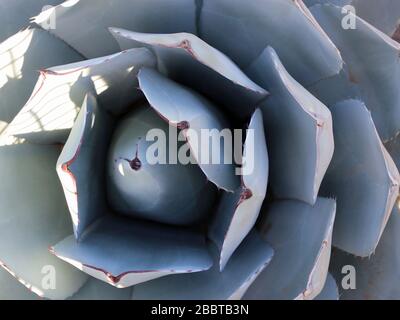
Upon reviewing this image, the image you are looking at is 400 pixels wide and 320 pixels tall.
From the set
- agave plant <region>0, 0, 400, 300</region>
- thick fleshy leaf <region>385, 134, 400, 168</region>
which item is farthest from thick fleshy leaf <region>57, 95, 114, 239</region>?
thick fleshy leaf <region>385, 134, 400, 168</region>

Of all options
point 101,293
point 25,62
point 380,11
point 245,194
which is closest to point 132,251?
point 101,293

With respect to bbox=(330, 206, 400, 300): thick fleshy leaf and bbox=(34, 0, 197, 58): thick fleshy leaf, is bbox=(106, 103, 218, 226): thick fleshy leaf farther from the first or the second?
bbox=(330, 206, 400, 300): thick fleshy leaf

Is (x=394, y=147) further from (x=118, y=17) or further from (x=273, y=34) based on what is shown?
(x=118, y=17)

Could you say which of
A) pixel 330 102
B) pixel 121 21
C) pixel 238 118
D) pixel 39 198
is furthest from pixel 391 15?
pixel 39 198

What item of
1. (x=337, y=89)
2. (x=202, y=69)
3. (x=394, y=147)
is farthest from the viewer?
(x=394, y=147)

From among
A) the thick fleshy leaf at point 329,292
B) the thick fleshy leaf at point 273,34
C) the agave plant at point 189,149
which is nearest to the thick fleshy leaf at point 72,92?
the agave plant at point 189,149
